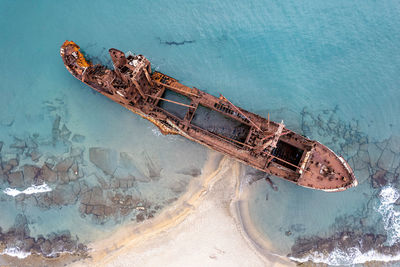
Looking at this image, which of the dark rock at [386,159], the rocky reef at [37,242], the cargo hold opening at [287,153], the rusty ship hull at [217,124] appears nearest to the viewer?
the rusty ship hull at [217,124]

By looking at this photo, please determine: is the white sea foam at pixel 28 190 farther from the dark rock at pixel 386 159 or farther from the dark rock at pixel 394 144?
the dark rock at pixel 394 144

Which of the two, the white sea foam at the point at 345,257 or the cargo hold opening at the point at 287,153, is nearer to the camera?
the cargo hold opening at the point at 287,153

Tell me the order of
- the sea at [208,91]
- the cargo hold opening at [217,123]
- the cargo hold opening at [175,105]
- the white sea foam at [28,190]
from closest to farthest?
the cargo hold opening at [217,123] → the cargo hold opening at [175,105] → the sea at [208,91] → the white sea foam at [28,190]

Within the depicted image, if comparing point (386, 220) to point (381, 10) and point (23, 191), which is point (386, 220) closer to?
point (381, 10)

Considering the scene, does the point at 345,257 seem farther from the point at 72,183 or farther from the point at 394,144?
the point at 72,183

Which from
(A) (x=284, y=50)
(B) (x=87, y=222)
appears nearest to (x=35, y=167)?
(B) (x=87, y=222)

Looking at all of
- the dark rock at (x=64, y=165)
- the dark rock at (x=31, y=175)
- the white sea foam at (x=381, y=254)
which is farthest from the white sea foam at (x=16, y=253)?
the white sea foam at (x=381, y=254)

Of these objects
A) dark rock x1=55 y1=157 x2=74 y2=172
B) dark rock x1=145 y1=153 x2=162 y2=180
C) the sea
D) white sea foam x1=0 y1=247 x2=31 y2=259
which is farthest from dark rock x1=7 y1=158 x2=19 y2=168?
dark rock x1=145 y1=153 x2=162 y2=180

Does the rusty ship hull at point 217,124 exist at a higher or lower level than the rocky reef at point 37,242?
higher
